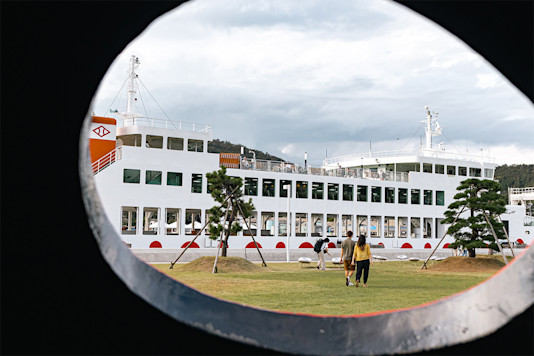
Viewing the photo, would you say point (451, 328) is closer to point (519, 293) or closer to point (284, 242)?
point (519, 293)

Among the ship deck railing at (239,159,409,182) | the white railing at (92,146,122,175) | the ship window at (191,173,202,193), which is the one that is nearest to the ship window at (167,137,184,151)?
the ship window at (191,173,202,193)

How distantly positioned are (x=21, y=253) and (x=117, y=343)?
519 millimetres

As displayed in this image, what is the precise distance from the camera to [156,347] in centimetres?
211

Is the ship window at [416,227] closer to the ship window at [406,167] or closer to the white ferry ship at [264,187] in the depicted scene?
the white ferry ship at [264,187]

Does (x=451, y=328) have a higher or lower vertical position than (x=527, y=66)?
lower

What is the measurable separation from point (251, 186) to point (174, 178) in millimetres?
4360

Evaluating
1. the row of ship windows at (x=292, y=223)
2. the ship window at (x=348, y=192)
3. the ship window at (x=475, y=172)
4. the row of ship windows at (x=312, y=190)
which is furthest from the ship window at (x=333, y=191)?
the ship window at (x=475, y=172)

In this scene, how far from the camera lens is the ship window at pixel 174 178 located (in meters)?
23.5

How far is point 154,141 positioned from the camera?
A: 23.9m

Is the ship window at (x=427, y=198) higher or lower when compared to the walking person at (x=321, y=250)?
higher

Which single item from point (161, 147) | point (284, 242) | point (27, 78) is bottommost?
point (284, 242)

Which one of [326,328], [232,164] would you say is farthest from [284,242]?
[326,328]

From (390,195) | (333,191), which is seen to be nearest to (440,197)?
(390,195)

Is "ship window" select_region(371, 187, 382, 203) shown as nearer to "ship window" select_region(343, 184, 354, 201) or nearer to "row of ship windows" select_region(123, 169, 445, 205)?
"row of ship windows" select_region(123, 169, 445, 205)
